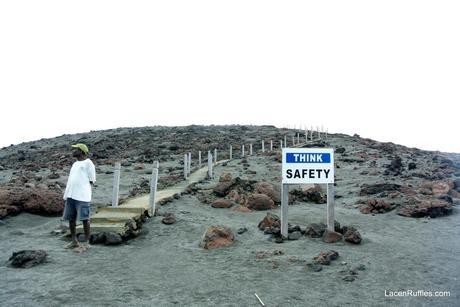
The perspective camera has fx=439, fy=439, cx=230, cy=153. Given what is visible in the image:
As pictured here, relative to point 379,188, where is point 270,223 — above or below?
below

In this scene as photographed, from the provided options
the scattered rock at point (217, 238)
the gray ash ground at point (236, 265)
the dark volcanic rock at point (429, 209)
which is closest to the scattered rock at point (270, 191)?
the gray ash ground at point (236, 265)

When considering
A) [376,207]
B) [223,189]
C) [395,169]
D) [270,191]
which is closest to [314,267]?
[376,207]

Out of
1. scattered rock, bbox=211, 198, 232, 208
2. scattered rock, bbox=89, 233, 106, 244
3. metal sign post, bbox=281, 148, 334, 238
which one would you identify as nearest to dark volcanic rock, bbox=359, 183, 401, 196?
scattered rock, bbox=211, 198, 232, 208

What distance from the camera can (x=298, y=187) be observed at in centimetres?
1705

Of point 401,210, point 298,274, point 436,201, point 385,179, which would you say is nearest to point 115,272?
point 298,274

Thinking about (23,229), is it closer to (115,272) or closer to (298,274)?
(115,272)

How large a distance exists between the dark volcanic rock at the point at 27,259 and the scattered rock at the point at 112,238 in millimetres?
1485

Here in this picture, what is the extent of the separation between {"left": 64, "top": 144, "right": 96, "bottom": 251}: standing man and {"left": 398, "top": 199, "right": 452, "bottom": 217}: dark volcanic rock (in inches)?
321

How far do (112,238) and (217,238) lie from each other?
2.14 meters

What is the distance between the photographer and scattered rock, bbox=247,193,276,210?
13.4 m

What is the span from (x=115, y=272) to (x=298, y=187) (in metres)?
11.0

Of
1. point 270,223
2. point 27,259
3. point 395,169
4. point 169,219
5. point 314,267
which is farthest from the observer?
point 395,169

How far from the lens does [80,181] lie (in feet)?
27.2

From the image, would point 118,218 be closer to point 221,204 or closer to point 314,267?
point 221,204
